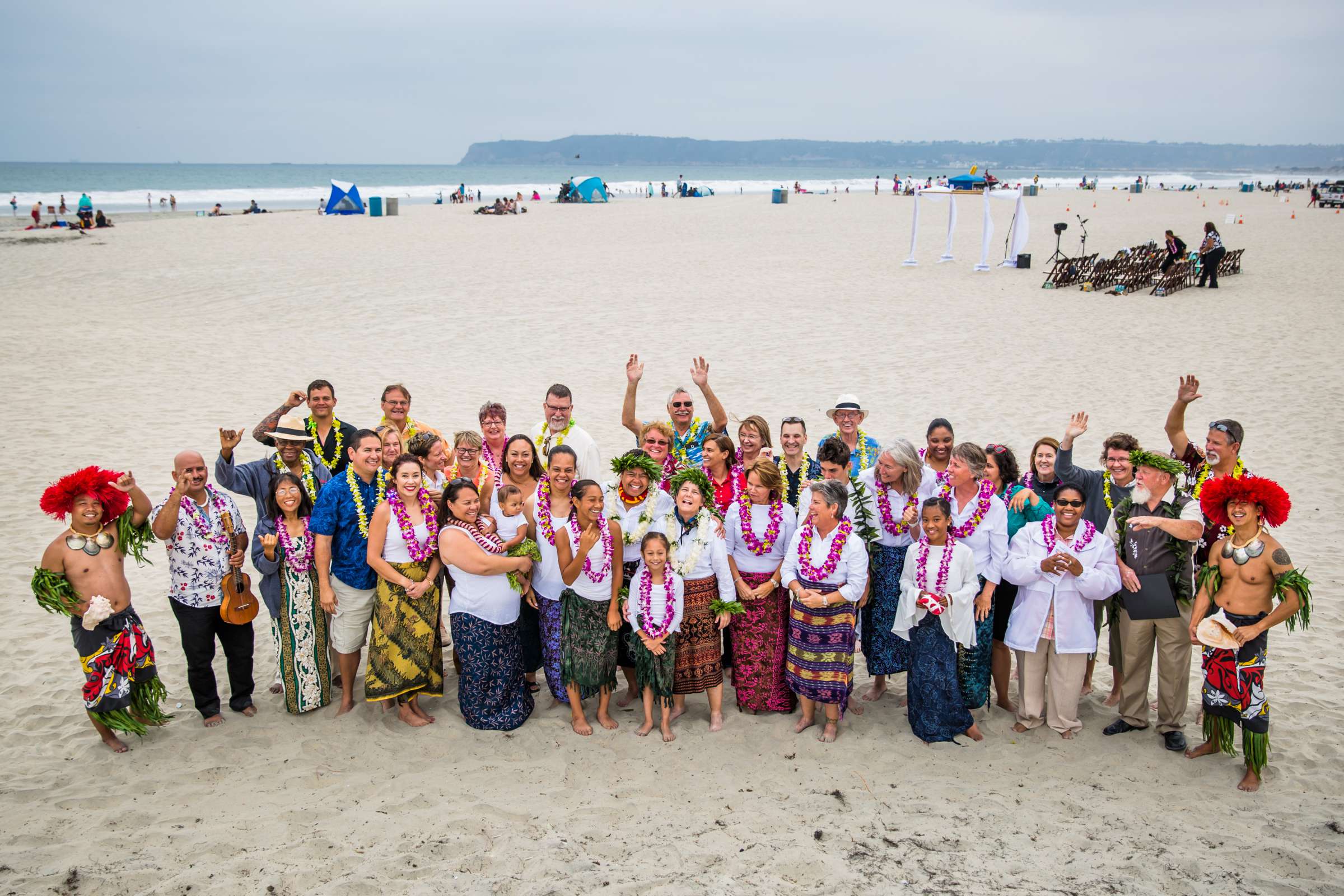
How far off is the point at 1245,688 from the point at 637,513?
3.65m

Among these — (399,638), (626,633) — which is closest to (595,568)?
(626,633)

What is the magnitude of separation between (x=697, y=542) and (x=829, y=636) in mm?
995

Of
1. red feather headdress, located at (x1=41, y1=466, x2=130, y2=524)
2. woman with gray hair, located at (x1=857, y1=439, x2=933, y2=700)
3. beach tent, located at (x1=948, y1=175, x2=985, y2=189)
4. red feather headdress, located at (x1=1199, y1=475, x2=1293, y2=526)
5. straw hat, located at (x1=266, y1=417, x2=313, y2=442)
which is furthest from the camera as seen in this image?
beach tent, located at (x1=948, y1=175, x2=985, y2=189)

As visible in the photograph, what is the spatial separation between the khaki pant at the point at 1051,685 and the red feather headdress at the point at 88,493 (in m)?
5.65

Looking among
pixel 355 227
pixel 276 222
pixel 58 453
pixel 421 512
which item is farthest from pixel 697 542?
pixel 276 222

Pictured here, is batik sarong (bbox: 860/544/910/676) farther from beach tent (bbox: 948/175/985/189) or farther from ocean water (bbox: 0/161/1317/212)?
beach tent (bbox: 948/175/985/189)

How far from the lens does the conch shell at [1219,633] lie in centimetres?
476

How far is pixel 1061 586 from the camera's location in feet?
17.5

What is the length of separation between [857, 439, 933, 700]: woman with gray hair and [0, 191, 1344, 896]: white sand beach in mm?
431

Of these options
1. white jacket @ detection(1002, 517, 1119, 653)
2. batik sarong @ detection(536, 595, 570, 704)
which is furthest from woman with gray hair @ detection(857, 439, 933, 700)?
A: batik sarong @ detection(536, 595, 570, 704)

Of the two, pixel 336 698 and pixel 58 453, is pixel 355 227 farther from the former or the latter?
pixel 336 698

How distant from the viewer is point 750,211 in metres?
47.5

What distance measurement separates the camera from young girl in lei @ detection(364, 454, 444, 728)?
5.35 metres

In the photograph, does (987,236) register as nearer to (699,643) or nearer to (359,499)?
(699,643)
